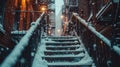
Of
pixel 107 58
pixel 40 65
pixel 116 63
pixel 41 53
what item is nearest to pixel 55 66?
pixel 40 65

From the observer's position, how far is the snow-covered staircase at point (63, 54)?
28.0 feet

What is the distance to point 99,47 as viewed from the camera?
8.47 metres

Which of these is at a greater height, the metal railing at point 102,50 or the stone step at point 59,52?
the metal railing at point 102,50

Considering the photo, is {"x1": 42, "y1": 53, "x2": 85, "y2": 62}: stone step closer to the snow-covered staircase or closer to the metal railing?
the snow-covered staircase

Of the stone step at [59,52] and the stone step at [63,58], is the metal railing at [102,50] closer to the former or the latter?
the stone step at [63,58]

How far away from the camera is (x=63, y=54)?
32.9 ft

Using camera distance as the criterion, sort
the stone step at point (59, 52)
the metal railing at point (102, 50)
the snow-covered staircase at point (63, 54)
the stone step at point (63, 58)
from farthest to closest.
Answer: the stone step at point (59, 52) → the stone step at point (63, 58) → the snow-covered staircase at point (63, 54) → the metal railing at point (102, 50)

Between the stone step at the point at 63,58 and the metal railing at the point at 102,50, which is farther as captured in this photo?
the stone step at the point at 63,58

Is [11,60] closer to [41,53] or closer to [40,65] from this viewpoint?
[40,65]

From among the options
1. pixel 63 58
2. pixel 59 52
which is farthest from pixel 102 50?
pixel 59 52

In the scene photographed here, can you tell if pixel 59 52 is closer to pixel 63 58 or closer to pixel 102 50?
pixel 63 58

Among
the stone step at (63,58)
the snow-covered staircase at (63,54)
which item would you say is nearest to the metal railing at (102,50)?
the snow-covered staircase at (63,54)

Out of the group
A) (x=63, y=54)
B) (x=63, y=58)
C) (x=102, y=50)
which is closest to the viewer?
(x=102, y=50)

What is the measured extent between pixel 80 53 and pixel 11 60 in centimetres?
662
